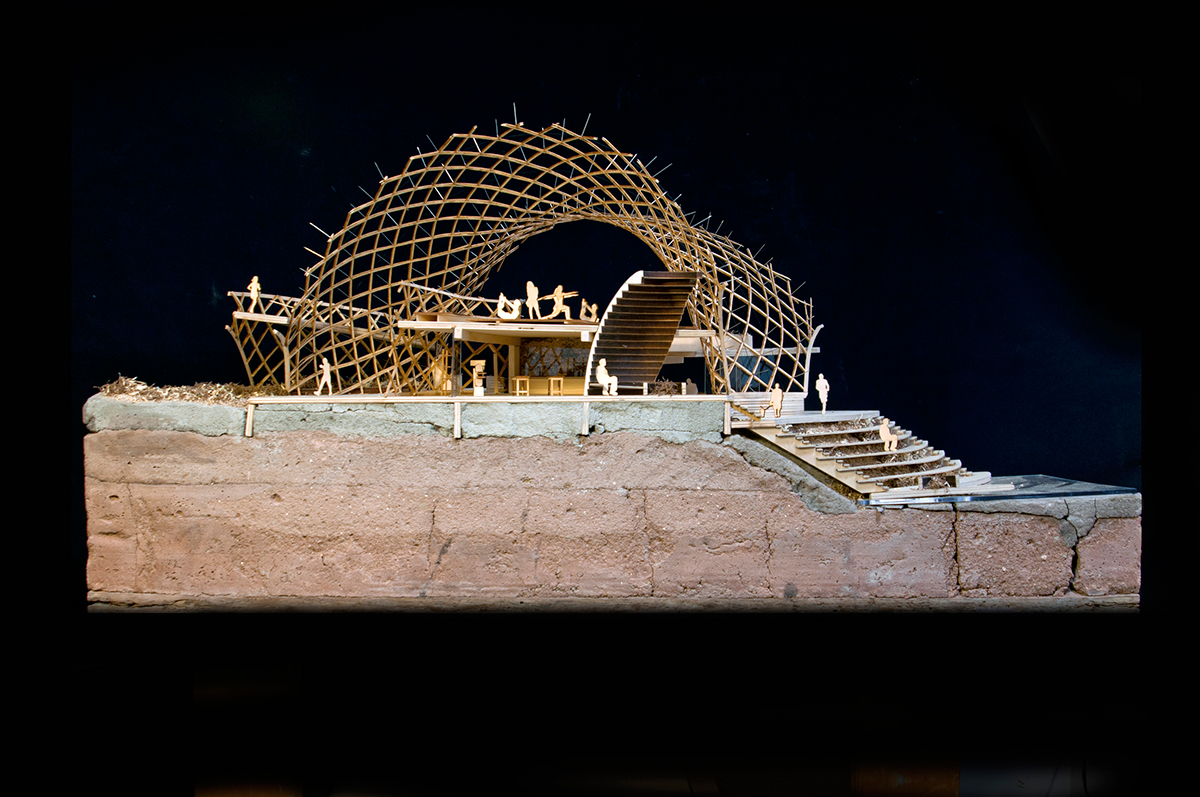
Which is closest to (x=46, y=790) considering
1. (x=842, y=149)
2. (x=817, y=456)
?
(x=817, y=456)

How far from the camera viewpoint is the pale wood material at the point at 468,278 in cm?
946

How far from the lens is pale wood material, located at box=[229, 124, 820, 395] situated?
31.0ft

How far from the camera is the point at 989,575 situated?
8.28 meters

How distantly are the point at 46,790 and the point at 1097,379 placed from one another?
11.8 m

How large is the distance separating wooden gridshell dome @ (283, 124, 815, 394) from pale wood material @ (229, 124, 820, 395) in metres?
0.03

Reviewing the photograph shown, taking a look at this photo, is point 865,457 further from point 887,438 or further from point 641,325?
point 641,325

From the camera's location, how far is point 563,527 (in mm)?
8289

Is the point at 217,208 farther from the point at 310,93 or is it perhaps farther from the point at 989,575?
the point at 989,575

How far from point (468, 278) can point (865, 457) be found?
6518 mm

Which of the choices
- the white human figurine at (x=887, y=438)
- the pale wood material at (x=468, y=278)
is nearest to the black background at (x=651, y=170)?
the pale wood material at (x=468, y=278)

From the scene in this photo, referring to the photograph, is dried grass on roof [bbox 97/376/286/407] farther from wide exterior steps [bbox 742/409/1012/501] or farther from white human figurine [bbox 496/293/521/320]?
wide exterior steps [bbox 742/409/1012/501]

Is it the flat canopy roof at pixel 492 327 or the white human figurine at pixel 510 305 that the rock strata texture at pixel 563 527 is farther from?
the white human figurine at pixel 510 305

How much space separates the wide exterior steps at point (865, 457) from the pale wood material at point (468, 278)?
1.06 m

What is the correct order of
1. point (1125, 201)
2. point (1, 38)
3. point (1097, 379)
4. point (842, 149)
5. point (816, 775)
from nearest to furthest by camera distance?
1. point (1, 38)
2. point (1125, 201)
3. point (816, 775)
4. point (1097, 379)
5. point (842, 149)
